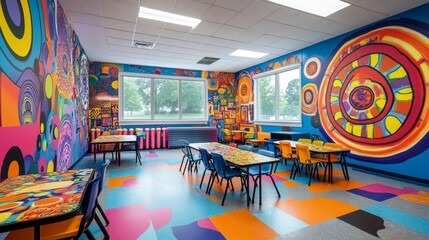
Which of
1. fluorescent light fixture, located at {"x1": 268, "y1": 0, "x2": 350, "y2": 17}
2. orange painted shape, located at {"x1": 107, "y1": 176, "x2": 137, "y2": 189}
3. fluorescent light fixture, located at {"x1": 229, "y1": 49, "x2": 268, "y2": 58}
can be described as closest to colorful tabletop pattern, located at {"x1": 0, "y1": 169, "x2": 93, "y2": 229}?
orange painted shape, located at {"x1": 107, "y1": 176, "x2": 137, "y2": 189}

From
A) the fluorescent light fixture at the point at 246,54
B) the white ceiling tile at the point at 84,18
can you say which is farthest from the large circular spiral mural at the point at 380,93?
the white ceiling tile at the point at 84,18

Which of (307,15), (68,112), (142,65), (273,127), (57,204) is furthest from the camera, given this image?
(142,65)

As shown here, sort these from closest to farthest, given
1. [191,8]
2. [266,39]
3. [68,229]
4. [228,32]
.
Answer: [68,229], [191,8], [228,32], [266,39]

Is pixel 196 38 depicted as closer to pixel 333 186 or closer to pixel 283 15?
pixel 283 15

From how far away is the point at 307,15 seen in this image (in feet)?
13.7

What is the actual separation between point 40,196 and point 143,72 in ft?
23.8

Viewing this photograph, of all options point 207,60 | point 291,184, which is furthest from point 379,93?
point 207,60

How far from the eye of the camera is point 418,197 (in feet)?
10.6

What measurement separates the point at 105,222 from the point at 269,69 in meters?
6.75

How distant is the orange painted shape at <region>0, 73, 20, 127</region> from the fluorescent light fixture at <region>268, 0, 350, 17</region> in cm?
384

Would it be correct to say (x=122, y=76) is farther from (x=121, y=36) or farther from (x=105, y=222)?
(x=105, y=222)

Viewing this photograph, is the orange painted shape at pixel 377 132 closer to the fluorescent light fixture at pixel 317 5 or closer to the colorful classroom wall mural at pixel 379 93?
the colorful classroom wall mural at pixel 379 93

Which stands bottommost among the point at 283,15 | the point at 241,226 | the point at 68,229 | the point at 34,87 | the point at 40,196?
the point at 241,226

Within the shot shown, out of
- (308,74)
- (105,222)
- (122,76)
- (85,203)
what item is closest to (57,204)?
(85,203)
